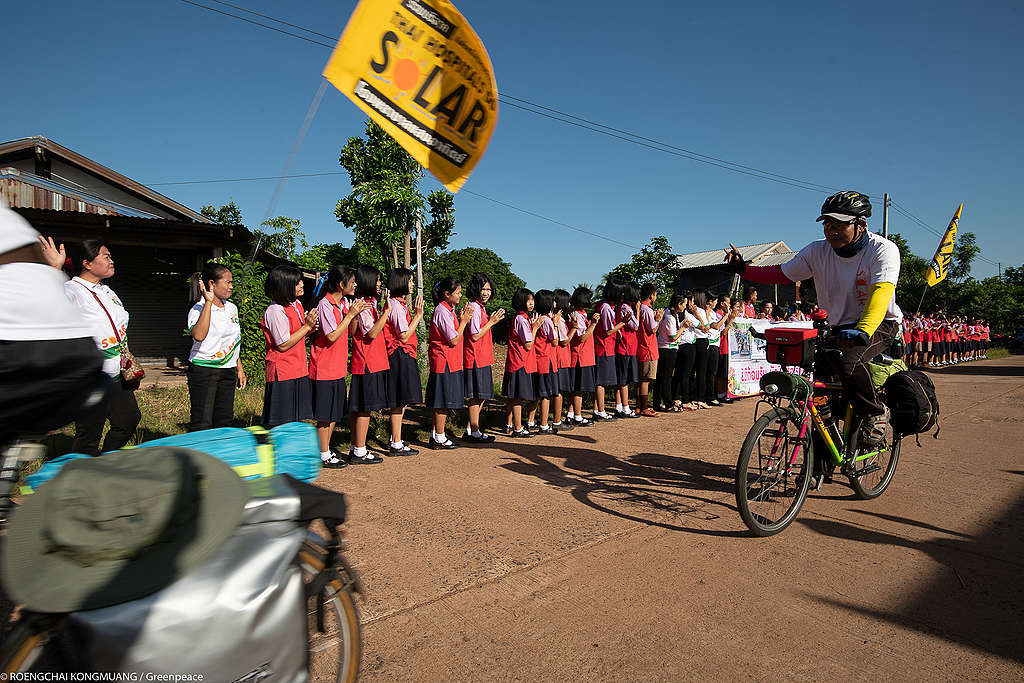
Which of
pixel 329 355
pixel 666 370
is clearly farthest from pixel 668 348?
pixel 329 355

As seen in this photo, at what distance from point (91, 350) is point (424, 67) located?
2.88 meters

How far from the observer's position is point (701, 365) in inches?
377

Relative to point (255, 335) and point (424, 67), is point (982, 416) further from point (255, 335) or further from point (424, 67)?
point (255, 335)

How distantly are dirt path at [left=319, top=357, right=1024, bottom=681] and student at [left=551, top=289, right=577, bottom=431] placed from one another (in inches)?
82.1

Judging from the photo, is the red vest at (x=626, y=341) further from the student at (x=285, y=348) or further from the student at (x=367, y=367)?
the student at (x=285, y=348)

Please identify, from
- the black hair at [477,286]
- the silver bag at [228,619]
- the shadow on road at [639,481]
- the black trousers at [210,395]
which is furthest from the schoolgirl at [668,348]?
the silver bag at [228,619]

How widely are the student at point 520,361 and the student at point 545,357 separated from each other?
78 millimetres

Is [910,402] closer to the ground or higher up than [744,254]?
closer to the ground

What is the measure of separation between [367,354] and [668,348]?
5075 mm

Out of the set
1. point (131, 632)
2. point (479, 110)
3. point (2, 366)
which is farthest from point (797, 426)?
point (2, 366)

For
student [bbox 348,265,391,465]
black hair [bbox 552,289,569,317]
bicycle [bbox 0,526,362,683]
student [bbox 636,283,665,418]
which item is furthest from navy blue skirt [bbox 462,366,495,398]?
bicycle [bbox 0,526,362,683]

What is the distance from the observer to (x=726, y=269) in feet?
15.4

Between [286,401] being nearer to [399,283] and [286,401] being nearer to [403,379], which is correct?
[403,379]

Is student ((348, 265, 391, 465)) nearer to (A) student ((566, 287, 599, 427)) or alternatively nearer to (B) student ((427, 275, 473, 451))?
(B) student ((427, 275, 473, 451))
